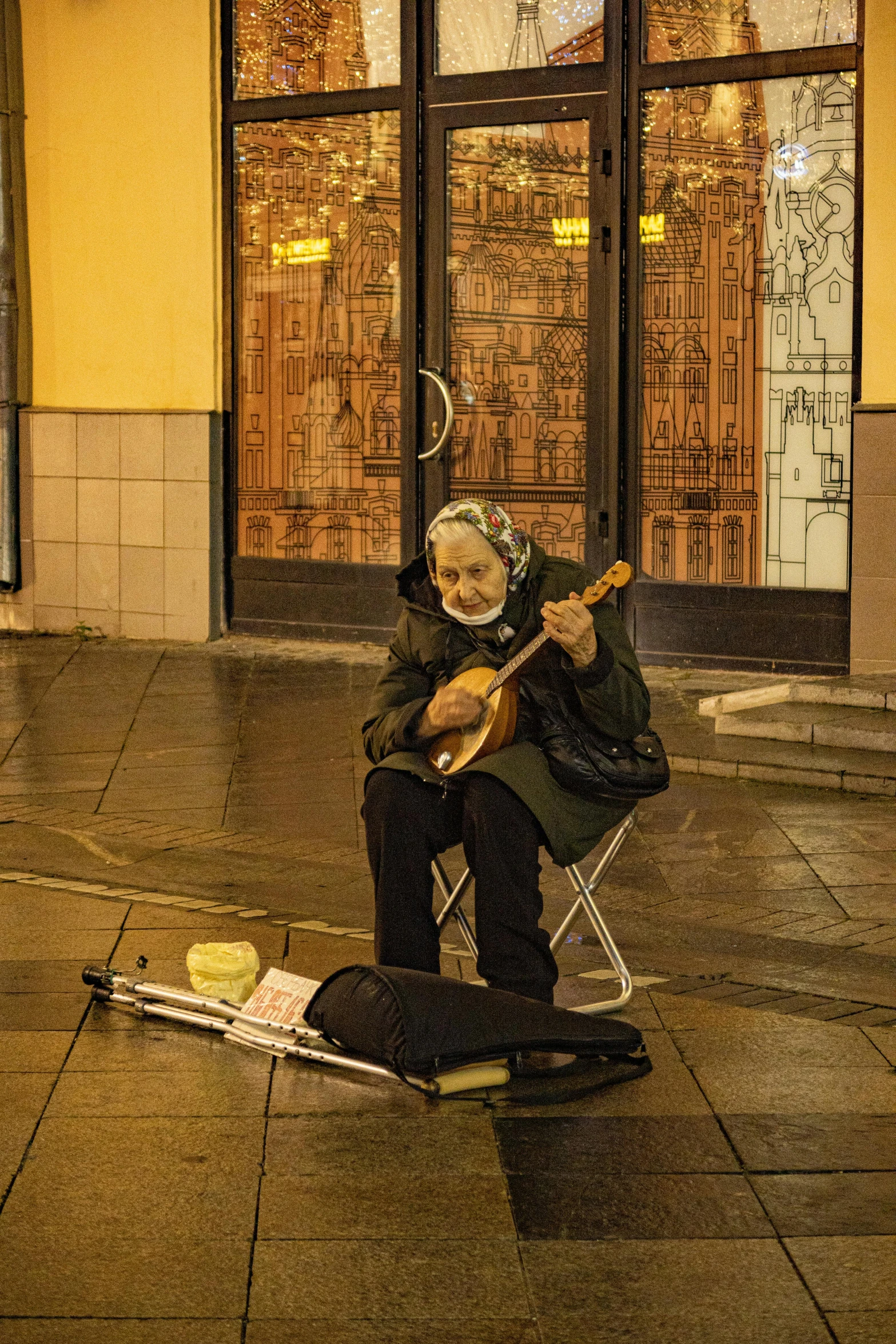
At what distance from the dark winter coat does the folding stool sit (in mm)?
58

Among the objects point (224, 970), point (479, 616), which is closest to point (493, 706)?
point (479, 616)

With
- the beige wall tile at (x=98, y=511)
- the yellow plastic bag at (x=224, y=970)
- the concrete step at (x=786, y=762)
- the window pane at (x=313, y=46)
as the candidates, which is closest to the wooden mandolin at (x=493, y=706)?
the yellow plastic bag at (x=224, y=970)

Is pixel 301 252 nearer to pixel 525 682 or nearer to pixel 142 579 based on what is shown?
pixel 142 579

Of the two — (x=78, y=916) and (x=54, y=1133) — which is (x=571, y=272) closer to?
(x=78, y=916)

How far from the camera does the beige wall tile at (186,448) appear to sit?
10.9m

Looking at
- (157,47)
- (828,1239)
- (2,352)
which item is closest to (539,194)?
(157,47)

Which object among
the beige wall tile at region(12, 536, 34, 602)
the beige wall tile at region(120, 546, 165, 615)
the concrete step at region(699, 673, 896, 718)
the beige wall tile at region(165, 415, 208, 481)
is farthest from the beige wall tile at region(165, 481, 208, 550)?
the concrete step at region(699, 673, 896, 718)

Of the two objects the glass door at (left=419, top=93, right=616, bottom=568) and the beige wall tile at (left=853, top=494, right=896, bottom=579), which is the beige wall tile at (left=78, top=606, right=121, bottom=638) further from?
the beige wall tile at (left=853, top=494, right=896, bottom=579)

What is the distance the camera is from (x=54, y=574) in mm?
11555

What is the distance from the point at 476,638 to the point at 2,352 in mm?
7772

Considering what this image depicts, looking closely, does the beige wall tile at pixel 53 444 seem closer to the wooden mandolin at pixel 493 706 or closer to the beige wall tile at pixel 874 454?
the beige wall tile at pixel 874 454

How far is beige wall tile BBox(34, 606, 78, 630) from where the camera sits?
1153 cm

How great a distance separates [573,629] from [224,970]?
46.7 inches

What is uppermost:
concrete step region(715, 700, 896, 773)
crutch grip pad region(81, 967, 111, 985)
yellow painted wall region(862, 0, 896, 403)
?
yellow painted wall region(862, 0, 896, 403)
